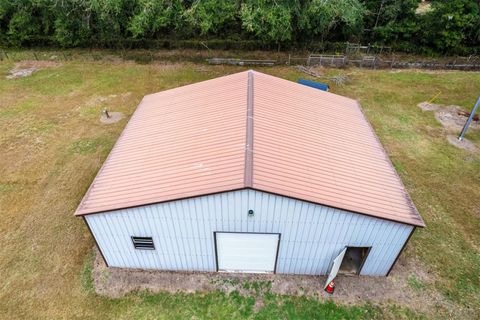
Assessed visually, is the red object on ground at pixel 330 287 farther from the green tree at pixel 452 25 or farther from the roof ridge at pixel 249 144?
the green tree at pixel 452 25

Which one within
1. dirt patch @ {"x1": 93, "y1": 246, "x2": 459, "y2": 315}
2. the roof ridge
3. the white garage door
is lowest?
dirt patch @ {"x1": 93, "y1": 246, "x2": 459, "y2": 315}

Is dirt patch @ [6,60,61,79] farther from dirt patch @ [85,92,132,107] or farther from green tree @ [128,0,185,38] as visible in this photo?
green tree @ [128,0,185,38]

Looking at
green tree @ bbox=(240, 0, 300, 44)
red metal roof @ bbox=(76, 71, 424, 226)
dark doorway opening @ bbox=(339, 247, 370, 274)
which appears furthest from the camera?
green tree @ bbox=(240, 0, 300, 44)

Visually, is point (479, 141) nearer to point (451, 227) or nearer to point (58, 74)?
point (451, 227)

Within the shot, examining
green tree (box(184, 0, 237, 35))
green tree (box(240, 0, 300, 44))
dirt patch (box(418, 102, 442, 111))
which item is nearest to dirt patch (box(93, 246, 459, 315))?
dirt patch (box(418, 102, 442, 111))

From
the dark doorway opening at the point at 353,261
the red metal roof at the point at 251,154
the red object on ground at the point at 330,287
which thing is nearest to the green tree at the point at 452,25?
the red metal roof at the point at 251,154

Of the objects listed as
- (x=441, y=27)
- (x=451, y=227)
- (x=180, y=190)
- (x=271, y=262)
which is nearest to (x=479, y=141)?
(x=451, y=227)

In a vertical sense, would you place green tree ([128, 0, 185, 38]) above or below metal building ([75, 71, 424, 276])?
above
